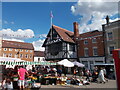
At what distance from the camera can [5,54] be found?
127ft

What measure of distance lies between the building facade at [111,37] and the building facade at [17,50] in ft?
101

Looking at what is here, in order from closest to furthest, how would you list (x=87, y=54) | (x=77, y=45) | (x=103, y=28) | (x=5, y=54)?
1. (x=103, y=28)
2. (x=87, y=54)
3. (x=77, y=45)
4. (x=5, y=54)

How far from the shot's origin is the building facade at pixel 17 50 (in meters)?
38.8

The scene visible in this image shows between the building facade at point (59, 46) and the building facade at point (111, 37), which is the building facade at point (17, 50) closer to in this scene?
the building facade at point (59, 46)

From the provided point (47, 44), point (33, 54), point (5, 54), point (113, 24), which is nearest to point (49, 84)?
point (113, 24)

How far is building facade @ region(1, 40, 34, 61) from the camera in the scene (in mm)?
38838

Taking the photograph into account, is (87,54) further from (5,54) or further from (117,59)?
(5,54)

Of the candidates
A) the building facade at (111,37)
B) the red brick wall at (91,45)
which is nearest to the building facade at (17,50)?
the red brick wall at (91,45)

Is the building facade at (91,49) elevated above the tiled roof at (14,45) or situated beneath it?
situated beneath

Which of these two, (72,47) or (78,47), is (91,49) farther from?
(72,47)

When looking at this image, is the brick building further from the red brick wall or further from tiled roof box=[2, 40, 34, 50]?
tiled roof box=[2, 40, 34, 50]

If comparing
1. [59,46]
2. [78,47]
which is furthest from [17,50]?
[78,47]

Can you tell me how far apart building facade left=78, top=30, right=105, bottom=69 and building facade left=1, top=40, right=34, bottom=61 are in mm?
26155

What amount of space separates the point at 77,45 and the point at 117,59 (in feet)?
62.2
